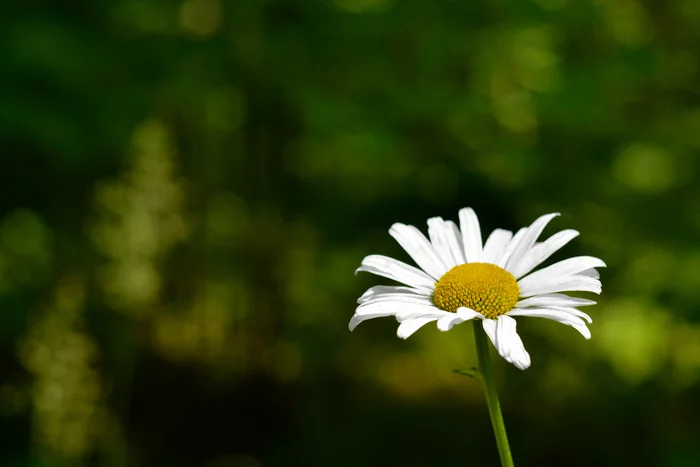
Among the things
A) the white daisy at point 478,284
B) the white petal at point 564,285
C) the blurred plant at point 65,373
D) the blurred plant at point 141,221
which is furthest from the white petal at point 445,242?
the blurred plant at point 141,221

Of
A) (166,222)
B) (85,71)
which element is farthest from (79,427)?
(85,71)

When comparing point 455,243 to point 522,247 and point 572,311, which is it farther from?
point 572,311

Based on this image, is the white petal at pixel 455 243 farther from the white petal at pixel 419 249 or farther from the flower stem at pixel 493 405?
the flower stem at pixel 493 405

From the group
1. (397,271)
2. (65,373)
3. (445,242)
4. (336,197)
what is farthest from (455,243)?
(336,197)

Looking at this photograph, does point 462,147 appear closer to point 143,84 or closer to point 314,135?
point 314,135

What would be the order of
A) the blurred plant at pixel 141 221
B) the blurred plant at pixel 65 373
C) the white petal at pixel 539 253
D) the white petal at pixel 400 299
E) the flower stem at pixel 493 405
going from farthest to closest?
the blurred plant at pixel 141 221 < the blurred plant at pixel 65 373 < the white petal at pixel 539 253 < the white petal at pixel 400 299 < the flower stem at pixel 493 405
